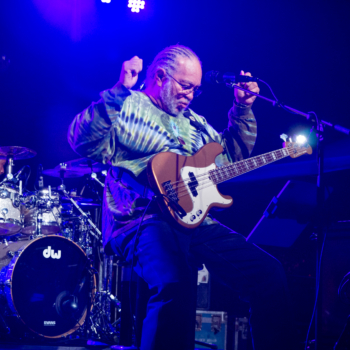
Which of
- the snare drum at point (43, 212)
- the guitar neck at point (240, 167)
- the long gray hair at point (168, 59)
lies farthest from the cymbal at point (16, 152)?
the guitar neck at point (240, 167)

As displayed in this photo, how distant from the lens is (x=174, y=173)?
2.45m

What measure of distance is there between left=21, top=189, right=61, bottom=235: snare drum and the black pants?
195cm

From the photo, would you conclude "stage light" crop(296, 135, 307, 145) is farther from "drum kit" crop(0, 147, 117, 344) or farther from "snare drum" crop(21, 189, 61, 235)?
"snare drum" crop(21, 189, 61, 235)

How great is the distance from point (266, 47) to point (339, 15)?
2.70 feet

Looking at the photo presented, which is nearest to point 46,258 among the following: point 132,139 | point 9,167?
point 9,167

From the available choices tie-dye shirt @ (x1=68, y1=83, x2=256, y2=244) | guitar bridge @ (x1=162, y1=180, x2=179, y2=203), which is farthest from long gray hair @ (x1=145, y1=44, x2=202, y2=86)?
guitar bridge @ (x1=162, y1=180, x2=179, y2=203)

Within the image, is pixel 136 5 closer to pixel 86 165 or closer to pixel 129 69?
pixel 86 165

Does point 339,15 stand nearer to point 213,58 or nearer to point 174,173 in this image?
point 213,58

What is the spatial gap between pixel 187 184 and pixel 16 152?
2186mm

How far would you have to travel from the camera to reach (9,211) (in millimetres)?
3920

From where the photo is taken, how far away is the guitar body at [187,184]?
7.74 feet

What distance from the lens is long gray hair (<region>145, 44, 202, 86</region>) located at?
2.98m

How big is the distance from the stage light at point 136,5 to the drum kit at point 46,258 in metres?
1.53

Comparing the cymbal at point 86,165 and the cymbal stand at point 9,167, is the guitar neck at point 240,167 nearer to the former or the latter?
the cymbal at point 86,165
